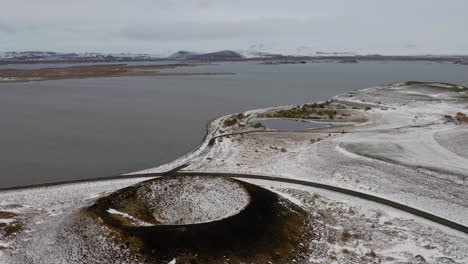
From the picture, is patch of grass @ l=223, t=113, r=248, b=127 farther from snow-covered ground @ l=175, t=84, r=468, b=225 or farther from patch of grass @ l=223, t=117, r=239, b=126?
snow-covered ground @ l=175, t=84, r=468, b=225

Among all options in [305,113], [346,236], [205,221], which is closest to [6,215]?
[205,221]

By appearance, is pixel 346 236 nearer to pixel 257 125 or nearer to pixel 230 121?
pixel 257 125

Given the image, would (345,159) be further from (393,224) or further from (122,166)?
(122,166)

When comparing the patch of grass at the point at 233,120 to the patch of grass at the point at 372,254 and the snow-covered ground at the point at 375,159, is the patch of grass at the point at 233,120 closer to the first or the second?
the snow-covered ground at the point at 375,159

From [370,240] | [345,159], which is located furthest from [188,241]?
[345,159]

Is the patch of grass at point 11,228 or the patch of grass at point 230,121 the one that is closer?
the patch of grass at point 11,228

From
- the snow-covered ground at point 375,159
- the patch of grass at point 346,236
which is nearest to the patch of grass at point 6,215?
the snow-covered ground at point 375,159
